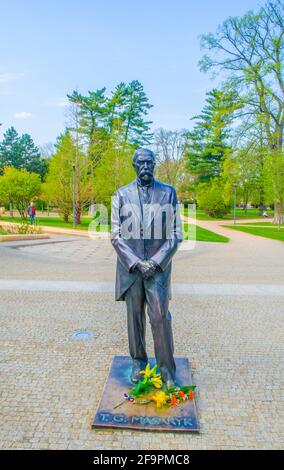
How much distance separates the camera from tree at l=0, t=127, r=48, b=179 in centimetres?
6381

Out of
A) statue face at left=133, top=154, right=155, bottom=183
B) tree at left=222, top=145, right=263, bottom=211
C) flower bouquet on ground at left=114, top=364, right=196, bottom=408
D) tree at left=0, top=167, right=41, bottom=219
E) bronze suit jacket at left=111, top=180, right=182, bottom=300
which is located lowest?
flower bouquet on ground at left=114, top=364, right=196, bottom=408

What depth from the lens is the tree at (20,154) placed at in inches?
2512

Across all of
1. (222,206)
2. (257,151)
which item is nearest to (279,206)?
(257,151)

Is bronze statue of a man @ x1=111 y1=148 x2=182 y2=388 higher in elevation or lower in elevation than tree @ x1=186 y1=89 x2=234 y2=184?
lower

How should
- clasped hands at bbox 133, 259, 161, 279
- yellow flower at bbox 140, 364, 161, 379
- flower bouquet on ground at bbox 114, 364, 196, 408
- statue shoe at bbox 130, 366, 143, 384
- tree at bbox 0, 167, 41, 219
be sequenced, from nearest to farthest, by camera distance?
clasped hands at bbox 133, 259, 161, 279, flower bouquet on ground at bbox 114, 364, 196, 408, yellow flower at bbox 140, 364, 161, 379, statue shoe at bbox 130, 366, 143, 384, tree at bbox 0, 167, 41, 219

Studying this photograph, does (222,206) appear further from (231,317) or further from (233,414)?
(233,414)

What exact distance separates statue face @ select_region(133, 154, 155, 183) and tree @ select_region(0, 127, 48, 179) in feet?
205

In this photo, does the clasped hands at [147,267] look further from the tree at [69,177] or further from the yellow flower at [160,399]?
the tree at [69,177]

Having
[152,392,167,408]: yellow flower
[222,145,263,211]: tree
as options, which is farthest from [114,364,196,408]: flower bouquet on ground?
[222,145,263,211]: tree

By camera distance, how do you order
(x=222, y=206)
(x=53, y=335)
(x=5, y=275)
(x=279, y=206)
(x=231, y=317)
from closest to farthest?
(x=53, y=335)
(x=231, y=317)
(x=5, y=275)
(x=279, y=206)
(x=222, y=206)

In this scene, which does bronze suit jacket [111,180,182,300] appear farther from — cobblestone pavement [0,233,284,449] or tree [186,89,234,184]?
tree [186,89,234,184]
